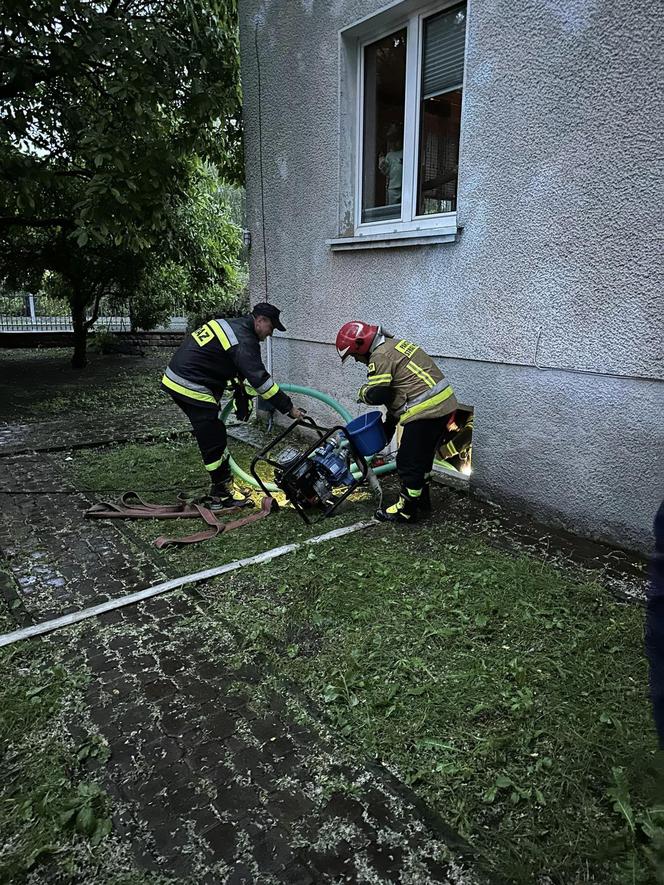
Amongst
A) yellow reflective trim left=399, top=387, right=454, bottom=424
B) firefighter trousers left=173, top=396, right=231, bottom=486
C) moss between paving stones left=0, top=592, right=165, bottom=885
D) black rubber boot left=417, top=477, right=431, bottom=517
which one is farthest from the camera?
firefighter trousers left=173, top=396, right=231, bottom=486

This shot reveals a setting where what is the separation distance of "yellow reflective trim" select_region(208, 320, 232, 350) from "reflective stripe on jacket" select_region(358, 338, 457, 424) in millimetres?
1268

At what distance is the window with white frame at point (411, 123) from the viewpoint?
498cm

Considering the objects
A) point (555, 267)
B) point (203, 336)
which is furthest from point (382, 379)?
point (203, 336)

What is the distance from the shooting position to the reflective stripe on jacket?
14.4 feet

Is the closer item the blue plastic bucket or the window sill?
the blue plastic bucket

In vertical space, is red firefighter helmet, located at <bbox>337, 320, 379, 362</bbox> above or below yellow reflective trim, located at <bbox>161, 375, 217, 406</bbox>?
above

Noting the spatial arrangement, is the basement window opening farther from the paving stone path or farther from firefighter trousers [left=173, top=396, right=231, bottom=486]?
the paving stone path

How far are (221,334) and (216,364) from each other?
0.27 m

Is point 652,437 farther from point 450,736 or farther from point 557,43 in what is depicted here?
point 557,43

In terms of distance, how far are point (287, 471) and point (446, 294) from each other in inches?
82.2

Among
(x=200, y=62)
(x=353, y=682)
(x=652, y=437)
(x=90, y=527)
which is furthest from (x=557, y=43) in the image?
(x=200, y=62)

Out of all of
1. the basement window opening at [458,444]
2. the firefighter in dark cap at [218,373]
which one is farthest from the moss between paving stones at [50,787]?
the basement window opening at [458,444]

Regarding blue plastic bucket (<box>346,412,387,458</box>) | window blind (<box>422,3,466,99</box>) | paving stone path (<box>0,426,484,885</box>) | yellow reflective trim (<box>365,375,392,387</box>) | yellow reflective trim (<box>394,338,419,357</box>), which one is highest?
window blind (<box>422,3,466,99</box>)

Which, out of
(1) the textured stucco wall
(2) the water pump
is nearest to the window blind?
(1) the textured stucco wall
